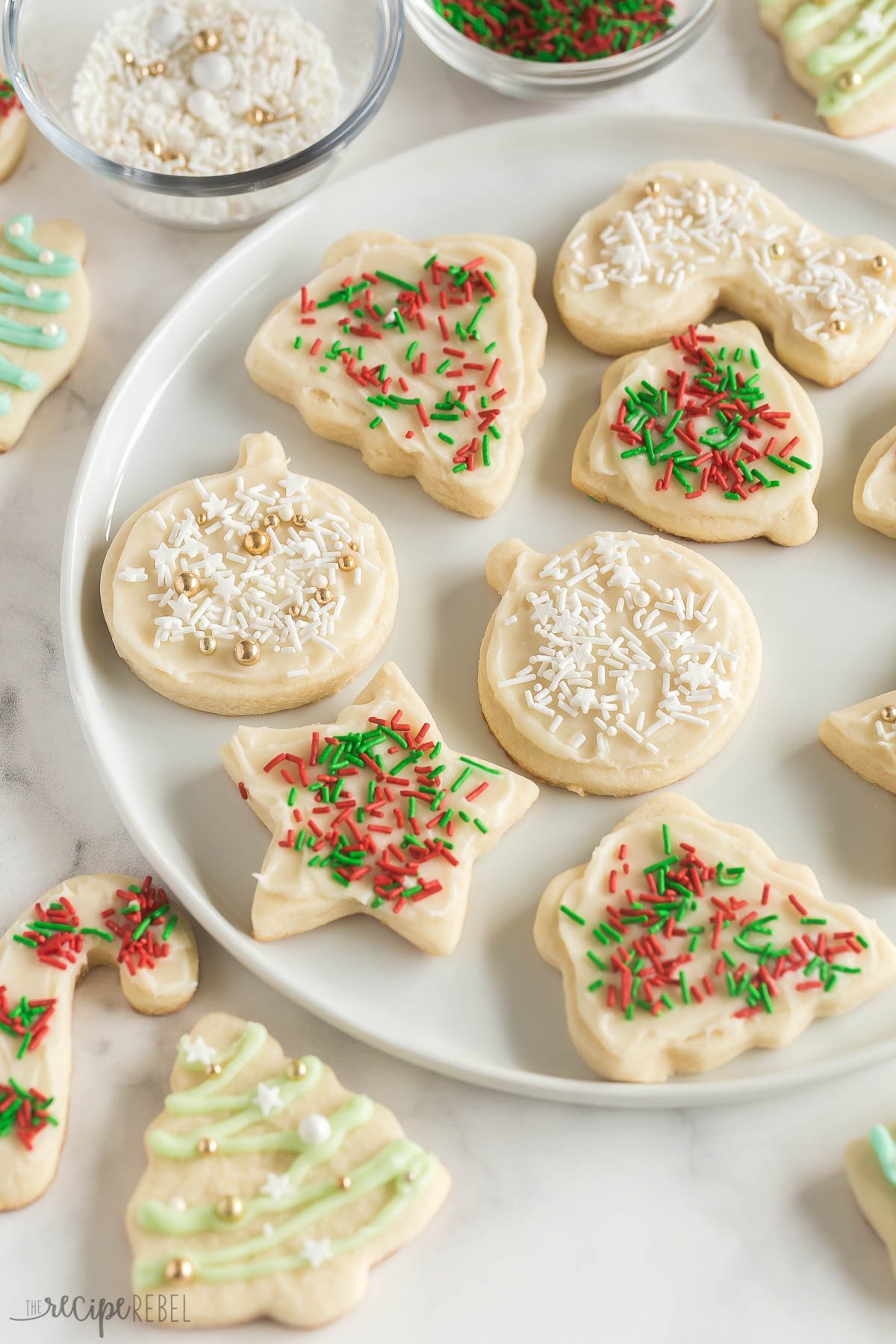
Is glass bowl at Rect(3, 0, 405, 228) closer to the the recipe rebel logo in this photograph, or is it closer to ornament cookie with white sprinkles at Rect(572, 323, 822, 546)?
ornament cookie with white sprinkles at Rect(572, 323, 822, 546)

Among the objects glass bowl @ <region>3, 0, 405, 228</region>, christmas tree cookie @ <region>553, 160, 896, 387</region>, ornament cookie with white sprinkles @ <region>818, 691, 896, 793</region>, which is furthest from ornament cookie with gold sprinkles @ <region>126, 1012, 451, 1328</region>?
glass bowl @ <region>3, 0, 405, 228</region>

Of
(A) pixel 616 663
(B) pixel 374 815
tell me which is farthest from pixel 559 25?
(B) pixel 374 815

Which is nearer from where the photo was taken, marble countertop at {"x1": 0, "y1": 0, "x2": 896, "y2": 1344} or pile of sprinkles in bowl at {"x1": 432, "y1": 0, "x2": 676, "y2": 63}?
marble countertop at {"x1": 0, "y1": 0, "x2": 896, "y2": 1344}

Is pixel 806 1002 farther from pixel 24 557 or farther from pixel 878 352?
pixel 24 557

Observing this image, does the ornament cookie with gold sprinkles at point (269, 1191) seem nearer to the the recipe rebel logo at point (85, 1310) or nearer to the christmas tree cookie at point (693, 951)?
the the recipe rebel logo at point (85, 1310)

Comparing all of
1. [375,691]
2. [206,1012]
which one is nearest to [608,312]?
[375,691]

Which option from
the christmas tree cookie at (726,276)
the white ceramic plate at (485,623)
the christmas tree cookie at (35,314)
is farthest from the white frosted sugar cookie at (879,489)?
the christmas tree cookie at (35,314)

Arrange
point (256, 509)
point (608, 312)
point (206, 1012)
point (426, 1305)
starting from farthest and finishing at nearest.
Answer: point (608, 312) → point (256, 509) → point (206, 1012) → point (426, 1305)
